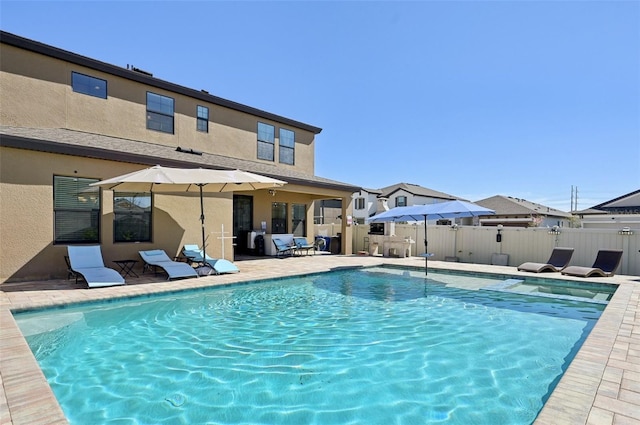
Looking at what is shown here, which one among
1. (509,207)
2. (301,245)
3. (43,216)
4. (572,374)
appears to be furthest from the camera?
(509,207)

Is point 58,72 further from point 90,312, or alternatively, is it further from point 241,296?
point 241,296

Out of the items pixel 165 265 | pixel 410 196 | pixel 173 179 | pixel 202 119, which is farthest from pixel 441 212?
pixel 410 196

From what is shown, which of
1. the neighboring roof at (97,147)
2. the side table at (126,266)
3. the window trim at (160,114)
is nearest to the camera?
the neighboring roof at (97,147)

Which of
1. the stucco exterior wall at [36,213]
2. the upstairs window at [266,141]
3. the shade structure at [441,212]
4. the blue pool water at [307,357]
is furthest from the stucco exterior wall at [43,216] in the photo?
the shade structure at [441,212]

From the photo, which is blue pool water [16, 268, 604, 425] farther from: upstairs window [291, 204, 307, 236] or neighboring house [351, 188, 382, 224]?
neighboring house [351, 188, 382, 224]

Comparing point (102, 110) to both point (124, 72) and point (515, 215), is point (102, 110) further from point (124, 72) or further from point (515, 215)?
point (515, 215)

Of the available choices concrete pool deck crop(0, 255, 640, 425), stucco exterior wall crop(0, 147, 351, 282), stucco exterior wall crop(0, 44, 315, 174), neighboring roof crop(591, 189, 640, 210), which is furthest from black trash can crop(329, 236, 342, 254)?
concrete pool deck crop(0, 255, 640, 425)

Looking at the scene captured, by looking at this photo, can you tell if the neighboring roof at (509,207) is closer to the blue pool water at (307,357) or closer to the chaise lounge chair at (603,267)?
the chaise lounge chair at (603,267)

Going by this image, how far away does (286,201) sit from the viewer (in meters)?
18.5

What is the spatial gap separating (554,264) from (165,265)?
12676 mm

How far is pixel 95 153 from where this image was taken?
30.8 ft

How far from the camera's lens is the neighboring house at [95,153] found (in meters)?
8.58

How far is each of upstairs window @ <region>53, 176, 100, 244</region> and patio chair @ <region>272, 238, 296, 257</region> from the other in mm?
7457

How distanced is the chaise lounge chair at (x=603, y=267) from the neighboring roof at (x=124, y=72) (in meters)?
13.5
